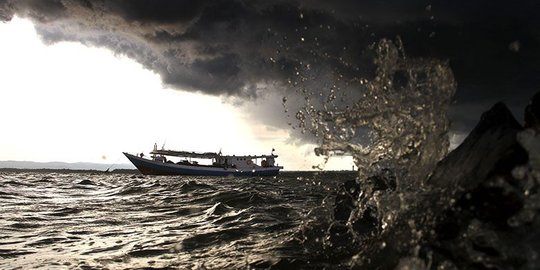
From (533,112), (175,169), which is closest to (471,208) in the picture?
(533,112)

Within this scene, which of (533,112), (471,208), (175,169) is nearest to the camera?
(471,208)

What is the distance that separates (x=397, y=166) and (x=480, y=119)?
1.31m

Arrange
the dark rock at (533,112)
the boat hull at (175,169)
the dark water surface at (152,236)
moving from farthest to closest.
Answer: the boat hull at (175,169) → the dark water surface at (152,236) → the dark rock at (533,112)

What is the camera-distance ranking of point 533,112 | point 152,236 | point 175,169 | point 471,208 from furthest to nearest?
1. point 175,169
2. point 152,236
3. point 533,112
4. point 471,208

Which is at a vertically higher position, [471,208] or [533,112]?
[533,112]

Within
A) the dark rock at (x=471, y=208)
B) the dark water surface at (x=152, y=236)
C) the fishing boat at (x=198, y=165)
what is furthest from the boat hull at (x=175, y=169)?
the dark rock at (x=471, y=208)

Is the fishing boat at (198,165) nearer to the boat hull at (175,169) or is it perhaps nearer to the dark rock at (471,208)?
the boat hull at (175,169)

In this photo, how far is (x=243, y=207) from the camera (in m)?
12.7

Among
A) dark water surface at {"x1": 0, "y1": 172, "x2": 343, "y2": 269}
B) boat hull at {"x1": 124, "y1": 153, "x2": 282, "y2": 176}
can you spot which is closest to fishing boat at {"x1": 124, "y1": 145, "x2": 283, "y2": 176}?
boat hull at {"x1": 124, "y1": 153, "x2": 282, "y2": 176}

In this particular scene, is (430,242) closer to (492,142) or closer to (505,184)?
(505,184)

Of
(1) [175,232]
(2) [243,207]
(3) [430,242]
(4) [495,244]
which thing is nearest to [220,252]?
(1) [175,232]

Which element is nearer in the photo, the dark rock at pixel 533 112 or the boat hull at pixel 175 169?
the dark rock at pixel 533 112

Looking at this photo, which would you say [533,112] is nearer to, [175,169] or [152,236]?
[152,236]

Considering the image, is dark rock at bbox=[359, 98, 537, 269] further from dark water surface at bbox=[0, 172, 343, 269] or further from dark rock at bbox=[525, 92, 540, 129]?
dark water surface at bbox=[0, 172, 343, 269]
